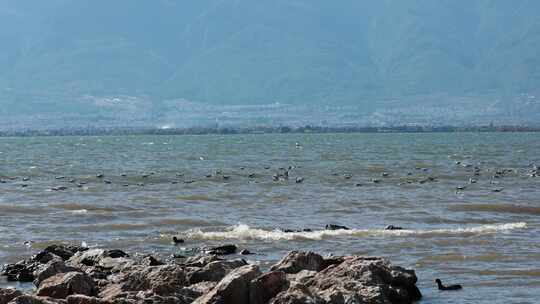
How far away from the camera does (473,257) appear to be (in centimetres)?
2839

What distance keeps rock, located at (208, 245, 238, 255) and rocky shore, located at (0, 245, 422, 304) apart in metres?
4.08

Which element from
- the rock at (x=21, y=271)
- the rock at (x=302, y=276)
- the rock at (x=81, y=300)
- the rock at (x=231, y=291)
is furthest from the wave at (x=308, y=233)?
the rock at (x=81, y=300)

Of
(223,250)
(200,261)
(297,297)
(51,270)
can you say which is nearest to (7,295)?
(297,297)

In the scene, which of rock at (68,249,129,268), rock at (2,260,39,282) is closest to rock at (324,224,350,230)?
rock at (68,249,129,268)

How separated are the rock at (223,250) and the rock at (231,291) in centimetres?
924

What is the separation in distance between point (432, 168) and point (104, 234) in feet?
149

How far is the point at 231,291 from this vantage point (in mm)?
18875

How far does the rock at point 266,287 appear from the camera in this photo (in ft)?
62.6

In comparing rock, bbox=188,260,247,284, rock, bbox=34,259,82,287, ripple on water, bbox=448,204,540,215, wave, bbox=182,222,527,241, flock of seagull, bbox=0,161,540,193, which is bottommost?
flock of seagull, bbox=0,161,540,193

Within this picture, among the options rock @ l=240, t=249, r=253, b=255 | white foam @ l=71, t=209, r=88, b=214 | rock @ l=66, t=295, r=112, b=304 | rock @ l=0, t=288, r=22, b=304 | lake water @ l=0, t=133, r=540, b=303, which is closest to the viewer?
rock @ l=0, t=288, r=22, b=304

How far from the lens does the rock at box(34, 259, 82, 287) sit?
2278 cm

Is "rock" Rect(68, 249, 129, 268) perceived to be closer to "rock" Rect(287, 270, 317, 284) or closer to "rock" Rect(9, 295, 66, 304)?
"rock" Rect(287, 270, 317, 284)

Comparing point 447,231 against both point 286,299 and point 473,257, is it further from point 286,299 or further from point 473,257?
point 286,299

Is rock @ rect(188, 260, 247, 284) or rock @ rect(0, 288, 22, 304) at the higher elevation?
rock @ rect(0, 288, 22, 304)
